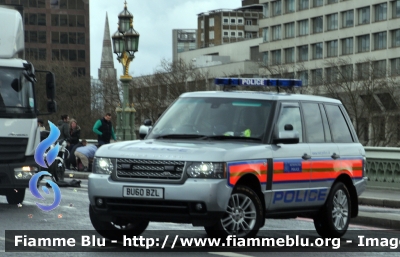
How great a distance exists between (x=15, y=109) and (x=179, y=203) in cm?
810

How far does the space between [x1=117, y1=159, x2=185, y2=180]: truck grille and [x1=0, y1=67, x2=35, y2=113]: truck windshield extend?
24.5 feet

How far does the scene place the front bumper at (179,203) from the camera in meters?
11.0

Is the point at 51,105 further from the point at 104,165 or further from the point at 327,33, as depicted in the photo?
the point at 327,33

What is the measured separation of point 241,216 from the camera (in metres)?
11.5

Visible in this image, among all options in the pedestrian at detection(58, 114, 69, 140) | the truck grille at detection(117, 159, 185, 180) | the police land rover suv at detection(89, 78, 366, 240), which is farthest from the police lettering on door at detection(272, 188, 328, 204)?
the pedestrian at detection(58, 114, 69, 140)

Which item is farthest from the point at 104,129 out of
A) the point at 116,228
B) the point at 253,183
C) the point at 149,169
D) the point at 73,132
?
the point at 149,169

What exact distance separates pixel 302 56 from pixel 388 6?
18.0m

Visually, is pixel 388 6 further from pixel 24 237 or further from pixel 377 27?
pixel 24 237

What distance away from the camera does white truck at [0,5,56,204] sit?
18219 millimetres

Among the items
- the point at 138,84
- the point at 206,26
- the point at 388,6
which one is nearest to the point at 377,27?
the point at 388,6

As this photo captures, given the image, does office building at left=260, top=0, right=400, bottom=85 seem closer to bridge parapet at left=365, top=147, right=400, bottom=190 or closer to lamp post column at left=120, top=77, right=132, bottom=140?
lamp post column at left=120, top=77, right=132, bottom=140

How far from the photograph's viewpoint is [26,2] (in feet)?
503

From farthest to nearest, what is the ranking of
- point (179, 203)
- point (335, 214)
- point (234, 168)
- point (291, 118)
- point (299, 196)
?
point (335, 214)
point (291, 118)
point (299, 196)
point (234, 168)
point (179, 203)

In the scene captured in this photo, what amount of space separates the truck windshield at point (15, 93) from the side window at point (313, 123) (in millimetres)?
6912
